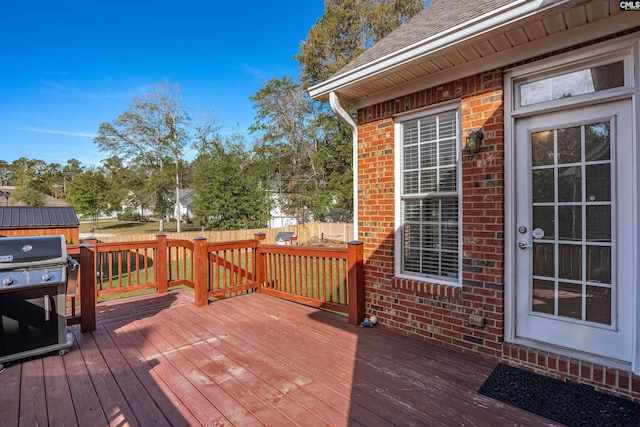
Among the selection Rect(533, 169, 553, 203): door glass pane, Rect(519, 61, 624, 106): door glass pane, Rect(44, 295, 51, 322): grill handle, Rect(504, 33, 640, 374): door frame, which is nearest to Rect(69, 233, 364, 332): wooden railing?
Rect(44, 295, 51, 322): grill handle

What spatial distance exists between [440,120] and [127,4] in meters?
10.4

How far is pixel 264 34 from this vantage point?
51.3 feet

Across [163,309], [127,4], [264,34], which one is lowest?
[163,309]

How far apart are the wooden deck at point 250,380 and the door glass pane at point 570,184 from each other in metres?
1.52

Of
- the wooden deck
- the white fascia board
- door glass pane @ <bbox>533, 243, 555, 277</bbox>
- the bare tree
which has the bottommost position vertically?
the wooden deck

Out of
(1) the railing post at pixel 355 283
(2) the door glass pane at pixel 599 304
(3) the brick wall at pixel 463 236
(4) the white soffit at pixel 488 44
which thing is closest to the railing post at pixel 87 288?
(1) the railing post at pixel 355 283

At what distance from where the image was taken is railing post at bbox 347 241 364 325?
143 inches

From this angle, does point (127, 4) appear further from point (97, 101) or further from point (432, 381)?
point (97, 101)

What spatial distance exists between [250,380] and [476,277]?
6.95 feet

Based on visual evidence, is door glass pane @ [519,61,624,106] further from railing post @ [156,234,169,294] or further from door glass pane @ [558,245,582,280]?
railing post @ [156,234,169,294]

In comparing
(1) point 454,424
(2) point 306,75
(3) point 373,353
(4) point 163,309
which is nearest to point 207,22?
(2) point 306,75

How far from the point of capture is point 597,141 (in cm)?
228

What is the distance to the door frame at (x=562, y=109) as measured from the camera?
2.08 metres

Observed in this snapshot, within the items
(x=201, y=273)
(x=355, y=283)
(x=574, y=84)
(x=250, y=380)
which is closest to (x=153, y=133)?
(x=201, y=273)
